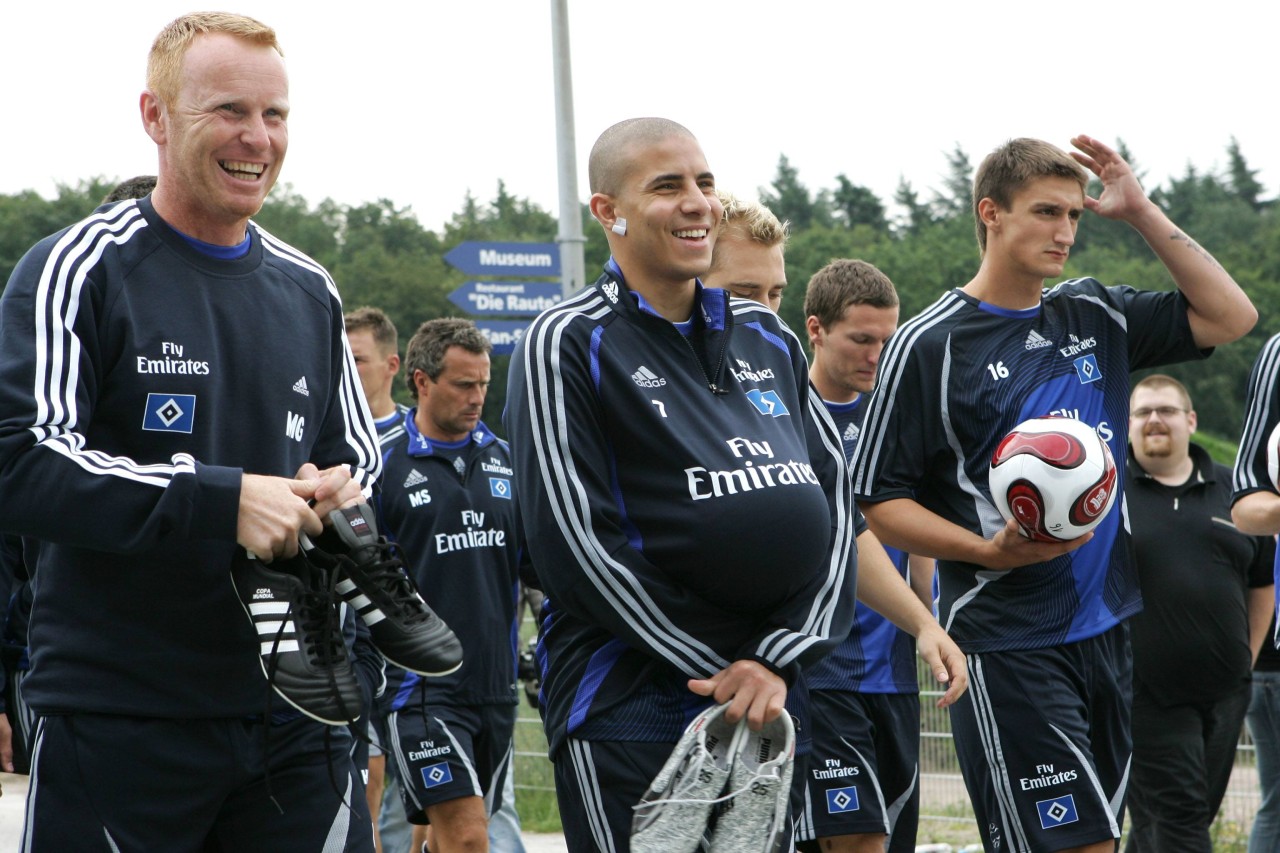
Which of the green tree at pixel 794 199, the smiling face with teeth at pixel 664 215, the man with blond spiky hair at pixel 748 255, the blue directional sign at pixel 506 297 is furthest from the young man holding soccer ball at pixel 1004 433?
the green tree at pixel 794 199

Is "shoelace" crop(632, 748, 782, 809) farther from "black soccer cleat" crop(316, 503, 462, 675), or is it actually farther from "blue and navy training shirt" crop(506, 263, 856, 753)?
"black soccer cleat" crop(316, 503, 462, 675)

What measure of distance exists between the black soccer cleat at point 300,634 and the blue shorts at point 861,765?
2713mm

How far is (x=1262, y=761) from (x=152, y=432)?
581cm

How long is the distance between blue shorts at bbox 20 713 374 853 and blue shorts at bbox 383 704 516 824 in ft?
11.1

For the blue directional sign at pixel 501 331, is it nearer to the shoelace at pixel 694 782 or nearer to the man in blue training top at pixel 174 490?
the man in blue training top at pixel 174 490

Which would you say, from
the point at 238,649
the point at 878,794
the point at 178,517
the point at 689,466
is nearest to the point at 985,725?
the point at 878,794

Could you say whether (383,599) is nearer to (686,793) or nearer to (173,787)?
(173,787)

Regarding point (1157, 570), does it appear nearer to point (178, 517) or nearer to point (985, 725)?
point (985, 725)

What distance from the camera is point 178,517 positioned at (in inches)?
122

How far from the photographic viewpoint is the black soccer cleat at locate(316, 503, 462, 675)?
328 centimetres

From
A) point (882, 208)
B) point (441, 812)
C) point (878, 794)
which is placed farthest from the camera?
point (882, 208)

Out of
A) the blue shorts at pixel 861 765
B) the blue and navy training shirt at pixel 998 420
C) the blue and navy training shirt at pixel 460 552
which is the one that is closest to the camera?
the blue and navy training shirt at pixel 998 420

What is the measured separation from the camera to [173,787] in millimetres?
3365

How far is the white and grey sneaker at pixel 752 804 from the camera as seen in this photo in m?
3.51
